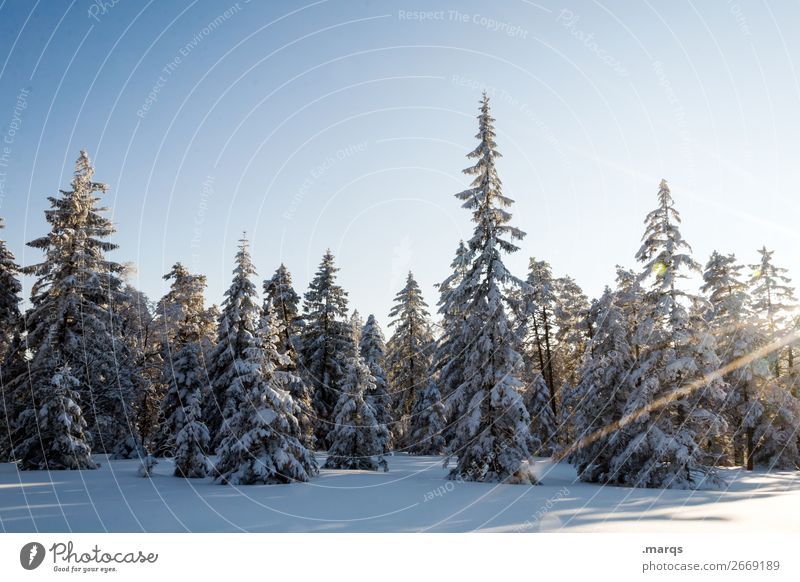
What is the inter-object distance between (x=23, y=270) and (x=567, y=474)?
3408 centimetres

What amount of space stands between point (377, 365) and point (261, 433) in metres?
19.3

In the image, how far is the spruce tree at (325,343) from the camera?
138 feet

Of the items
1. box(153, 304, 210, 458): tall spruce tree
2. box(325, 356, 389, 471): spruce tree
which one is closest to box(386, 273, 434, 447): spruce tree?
box(325, 356, 389, 471): spruce tree

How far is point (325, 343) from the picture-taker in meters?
43.6

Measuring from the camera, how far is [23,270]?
1185 inches

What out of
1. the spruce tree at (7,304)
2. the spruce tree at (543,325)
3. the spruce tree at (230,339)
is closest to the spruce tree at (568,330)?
the spruce tree at (543,325)

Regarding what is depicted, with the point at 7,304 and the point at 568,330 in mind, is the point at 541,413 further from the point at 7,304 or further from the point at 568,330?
the point at 7,304

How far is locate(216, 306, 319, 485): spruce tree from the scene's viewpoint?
65.6 feet

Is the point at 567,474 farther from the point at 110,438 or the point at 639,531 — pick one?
the point at 110,438

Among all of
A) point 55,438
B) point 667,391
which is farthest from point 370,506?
point 55,438

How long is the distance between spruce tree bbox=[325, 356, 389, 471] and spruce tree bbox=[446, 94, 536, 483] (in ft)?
28.3

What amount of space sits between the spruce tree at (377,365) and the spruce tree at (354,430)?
24.0ft

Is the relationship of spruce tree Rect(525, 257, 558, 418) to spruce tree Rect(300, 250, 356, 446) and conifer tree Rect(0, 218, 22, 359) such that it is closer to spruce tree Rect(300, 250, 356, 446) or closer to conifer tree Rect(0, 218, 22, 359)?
spruce tree Rect(300, 250, 356, 446)

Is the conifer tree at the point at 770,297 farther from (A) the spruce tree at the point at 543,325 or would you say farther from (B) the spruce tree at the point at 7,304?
(B) the spruce tree at the point at 7,304
